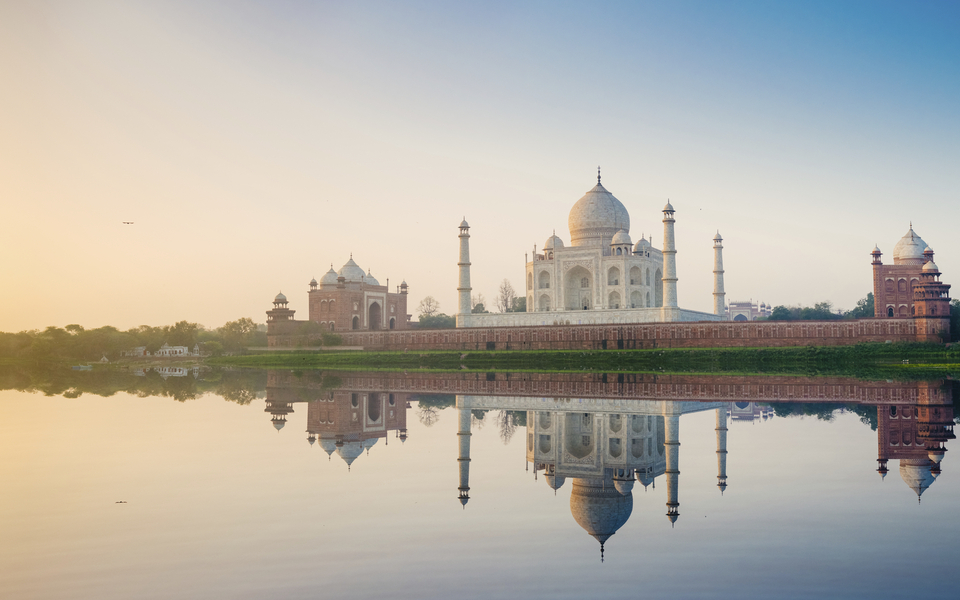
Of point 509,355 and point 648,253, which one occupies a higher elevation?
point 648,253

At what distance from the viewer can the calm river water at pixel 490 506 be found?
5.01m

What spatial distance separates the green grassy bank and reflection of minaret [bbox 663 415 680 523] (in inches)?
522

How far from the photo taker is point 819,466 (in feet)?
29.1

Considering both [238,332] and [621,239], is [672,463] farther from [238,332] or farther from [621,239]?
[238,332]

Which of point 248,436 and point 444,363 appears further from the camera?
point 444,363

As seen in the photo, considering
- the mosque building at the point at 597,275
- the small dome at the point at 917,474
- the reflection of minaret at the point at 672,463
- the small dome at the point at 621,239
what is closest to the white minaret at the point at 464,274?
the mosque building at the point at 597,275

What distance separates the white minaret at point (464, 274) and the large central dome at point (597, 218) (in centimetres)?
716

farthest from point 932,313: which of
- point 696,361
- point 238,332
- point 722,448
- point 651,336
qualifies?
point 238,332

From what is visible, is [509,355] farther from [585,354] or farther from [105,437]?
[105,437]

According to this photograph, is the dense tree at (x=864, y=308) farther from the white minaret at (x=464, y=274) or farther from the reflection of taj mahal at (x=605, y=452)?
the reflection of taj mahal at (x=605, y=452)

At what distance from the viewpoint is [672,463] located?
9.26 m

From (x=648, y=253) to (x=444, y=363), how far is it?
14874mm

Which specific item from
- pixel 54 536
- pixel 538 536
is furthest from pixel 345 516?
pixel 54 536

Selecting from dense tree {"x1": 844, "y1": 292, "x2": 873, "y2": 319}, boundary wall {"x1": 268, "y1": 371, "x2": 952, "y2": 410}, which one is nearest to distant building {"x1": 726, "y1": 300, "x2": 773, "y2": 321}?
dense tree {"x1": 844, "y1": 292, "x2": 873, "y2": 319}
